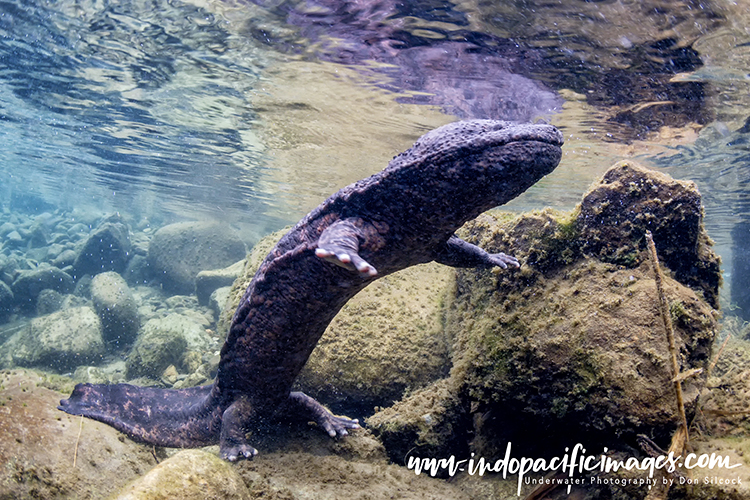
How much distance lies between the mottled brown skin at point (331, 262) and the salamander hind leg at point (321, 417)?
1cm

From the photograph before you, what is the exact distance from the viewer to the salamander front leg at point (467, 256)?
4023 mm

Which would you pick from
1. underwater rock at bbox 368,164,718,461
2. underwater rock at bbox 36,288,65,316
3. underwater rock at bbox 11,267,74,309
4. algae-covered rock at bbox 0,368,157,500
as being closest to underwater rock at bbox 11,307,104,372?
underwater rock at bbox 36,288,65,316

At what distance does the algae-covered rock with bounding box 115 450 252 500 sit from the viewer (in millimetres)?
2620

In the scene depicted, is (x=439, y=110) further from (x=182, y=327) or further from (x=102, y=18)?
(x=182, y=327)

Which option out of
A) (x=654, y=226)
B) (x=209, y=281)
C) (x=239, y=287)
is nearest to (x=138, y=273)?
(x=209, y=281)

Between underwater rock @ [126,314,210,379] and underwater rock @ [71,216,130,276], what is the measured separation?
10503mm

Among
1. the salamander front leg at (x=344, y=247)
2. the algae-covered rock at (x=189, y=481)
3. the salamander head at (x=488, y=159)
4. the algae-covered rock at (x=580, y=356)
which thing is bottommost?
the algae-covered rock at (x=189, y=481)

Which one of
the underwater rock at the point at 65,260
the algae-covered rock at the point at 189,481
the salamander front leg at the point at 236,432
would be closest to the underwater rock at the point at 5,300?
the underwater rock at the point at 65,260

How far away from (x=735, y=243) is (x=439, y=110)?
2179cm

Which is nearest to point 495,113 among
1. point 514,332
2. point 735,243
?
point 514,332

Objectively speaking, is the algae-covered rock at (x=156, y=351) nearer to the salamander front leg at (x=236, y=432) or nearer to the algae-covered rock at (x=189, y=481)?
the salamander front leg at (x=236, y=432)

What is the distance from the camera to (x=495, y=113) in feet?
33.4

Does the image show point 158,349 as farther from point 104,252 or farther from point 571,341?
point 104,252

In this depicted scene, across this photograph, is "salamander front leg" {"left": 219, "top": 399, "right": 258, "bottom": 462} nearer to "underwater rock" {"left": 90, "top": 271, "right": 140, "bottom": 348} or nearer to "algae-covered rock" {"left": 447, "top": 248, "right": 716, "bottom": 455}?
"algae-covered rock" {"left": 447, "top": 248, "right": 716, "bottom": 455}
